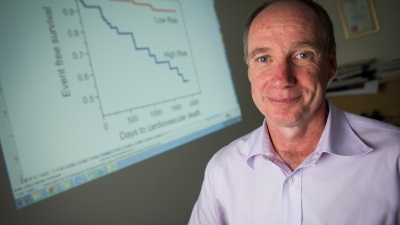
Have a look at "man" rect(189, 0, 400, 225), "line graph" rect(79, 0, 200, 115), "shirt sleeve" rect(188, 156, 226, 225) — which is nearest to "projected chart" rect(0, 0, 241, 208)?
"line graph" rect(79, 0, 200, 115)

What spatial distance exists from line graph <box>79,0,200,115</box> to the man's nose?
628mm

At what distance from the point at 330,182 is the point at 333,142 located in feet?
0.39

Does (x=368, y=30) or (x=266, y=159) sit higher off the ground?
(x=368, y=30)

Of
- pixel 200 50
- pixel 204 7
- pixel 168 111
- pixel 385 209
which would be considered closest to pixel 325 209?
→ pixel 385 209

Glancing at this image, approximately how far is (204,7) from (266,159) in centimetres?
114

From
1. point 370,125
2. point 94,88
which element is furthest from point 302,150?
point 94,88

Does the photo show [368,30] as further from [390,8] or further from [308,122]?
[308,122]

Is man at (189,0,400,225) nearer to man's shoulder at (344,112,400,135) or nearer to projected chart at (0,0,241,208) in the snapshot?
man's shoulder at (344,112,400,135)

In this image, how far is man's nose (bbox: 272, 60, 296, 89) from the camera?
2.97 ft

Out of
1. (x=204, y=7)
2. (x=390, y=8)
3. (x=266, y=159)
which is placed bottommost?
(x=266, y=159)

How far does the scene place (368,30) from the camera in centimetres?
251

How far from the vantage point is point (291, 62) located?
36.8 inches

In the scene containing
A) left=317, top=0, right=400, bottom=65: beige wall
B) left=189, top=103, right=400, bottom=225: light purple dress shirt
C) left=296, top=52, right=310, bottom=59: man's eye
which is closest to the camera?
left=189, top=103, right=400, bottom=225: light purple dress shirt

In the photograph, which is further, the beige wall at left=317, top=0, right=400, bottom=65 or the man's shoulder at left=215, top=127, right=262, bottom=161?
the beige wall at left=317, top=0, right=400, bottom=65
